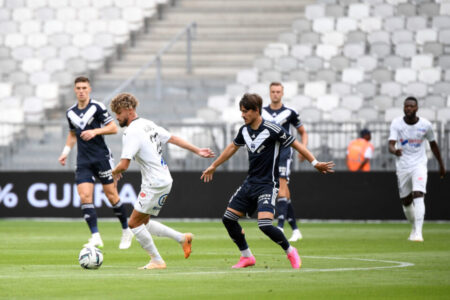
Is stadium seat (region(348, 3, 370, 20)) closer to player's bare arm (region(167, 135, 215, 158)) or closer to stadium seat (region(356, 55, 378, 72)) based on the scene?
stadium seat (region(356, 55, 378, 72))

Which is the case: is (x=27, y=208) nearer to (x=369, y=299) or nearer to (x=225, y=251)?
(x=225, y=251)

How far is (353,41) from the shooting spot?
28219 millimetres

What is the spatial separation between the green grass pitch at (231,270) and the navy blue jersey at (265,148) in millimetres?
A: 1023

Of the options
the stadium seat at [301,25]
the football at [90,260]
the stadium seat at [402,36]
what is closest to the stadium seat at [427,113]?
the stadium seat at [402,36]

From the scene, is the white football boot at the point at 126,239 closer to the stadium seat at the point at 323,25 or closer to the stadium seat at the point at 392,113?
the stadium seat at the point at 392,113

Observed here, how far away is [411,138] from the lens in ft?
54.0

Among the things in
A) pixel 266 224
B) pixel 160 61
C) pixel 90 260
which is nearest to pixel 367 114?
pixel 160 61

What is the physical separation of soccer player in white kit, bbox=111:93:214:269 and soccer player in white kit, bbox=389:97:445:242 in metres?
6.01

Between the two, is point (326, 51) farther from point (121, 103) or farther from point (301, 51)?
point (121, 103)

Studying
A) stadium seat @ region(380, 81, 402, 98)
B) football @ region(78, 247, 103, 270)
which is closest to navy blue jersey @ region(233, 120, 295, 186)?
football @ region(78, 247, 103, 270)

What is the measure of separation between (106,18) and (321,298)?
24088 mm

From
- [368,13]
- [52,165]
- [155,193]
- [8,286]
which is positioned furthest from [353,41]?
[8,286]

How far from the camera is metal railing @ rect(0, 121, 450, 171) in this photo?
2181 cm

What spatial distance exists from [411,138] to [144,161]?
666cm
